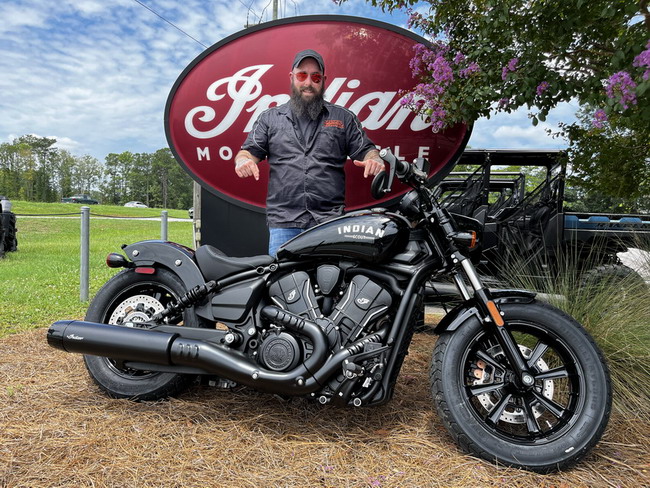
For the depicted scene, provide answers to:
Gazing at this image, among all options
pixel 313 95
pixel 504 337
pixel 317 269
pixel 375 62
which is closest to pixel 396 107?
pixel 375 62

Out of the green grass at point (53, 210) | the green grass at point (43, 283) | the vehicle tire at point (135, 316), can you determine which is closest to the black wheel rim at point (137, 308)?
the vehicle tire at point (135, 316)

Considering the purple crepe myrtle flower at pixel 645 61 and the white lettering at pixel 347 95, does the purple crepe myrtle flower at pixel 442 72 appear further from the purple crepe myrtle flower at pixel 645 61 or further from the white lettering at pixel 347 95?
the purple crepe myrtle flower at pixel 645 61

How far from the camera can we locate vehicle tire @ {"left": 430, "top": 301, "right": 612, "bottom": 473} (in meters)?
2.07

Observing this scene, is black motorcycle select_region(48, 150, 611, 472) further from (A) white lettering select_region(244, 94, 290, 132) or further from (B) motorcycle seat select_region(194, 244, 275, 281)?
(A) white lettering select_region(244, 94, 290, 132)

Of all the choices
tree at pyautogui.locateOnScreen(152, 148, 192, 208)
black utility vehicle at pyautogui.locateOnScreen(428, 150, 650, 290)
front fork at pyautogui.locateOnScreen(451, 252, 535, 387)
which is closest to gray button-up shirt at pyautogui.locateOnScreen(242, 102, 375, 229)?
front fork at pyautogui.locateOnScreen(451, 252, 535, 387)

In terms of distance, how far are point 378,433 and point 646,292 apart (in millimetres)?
2188

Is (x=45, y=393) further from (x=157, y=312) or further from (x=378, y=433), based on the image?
(x=378, y=433)

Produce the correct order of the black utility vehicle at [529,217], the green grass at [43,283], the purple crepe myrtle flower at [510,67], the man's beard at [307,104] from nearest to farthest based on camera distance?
1. the purple crepe myrtle flower at [510,67]
2. the man's beard at [307,104]
3. the green grass at [43,283]
4. the black utility vehicle at [529,217]

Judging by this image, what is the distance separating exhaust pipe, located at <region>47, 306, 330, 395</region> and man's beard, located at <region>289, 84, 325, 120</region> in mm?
1368

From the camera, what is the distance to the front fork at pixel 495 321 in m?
2.17

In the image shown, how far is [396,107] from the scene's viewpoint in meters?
3.79

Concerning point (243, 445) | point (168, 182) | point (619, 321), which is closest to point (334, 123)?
point (243, 445)

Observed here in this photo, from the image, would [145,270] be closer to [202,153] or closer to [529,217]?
[202,153]

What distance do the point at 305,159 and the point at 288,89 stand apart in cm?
108
